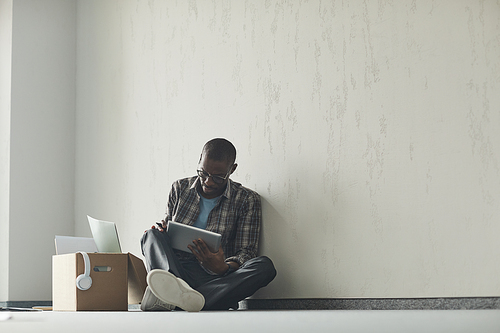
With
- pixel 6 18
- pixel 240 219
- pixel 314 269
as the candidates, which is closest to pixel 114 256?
pixel 240 219

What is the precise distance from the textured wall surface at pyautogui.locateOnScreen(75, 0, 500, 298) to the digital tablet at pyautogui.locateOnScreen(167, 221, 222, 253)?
0.39m

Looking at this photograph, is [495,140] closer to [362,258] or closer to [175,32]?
[362,258]

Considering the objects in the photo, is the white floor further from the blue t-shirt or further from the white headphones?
the blue t-shirt

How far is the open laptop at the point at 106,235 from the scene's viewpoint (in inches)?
103

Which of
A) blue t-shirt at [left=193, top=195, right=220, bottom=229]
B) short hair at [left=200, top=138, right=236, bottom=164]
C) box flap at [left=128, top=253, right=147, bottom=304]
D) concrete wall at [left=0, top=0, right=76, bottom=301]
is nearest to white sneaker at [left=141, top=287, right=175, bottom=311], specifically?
box flap at [left=128, top=253, right=147, bottom=304]

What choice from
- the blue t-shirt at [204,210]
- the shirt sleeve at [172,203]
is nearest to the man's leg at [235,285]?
the blue t-shirt at [204,210]

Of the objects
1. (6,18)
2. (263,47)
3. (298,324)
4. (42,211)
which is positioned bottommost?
(298,324)

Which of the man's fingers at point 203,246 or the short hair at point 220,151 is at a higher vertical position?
the short hair at point 220,151

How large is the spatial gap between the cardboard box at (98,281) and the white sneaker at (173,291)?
50cm

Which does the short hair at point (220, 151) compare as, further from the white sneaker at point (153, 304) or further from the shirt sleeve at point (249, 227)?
the white sneaker at point (153, 304)

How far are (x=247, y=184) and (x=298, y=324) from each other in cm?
113

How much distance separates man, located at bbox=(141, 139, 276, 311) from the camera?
2.18 m

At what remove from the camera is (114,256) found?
2.55 m

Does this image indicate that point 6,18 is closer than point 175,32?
No
